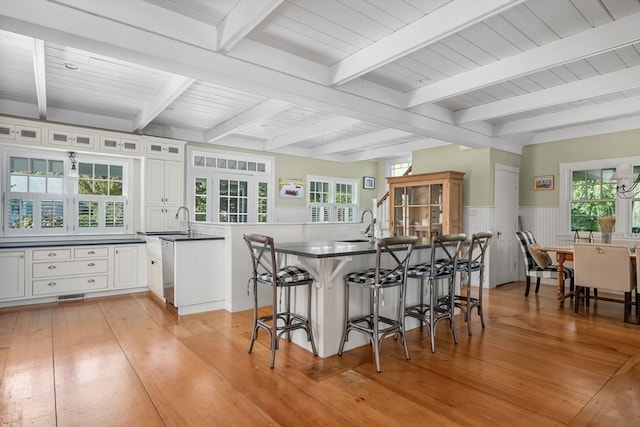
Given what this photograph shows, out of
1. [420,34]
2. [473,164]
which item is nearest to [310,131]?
[473,164]

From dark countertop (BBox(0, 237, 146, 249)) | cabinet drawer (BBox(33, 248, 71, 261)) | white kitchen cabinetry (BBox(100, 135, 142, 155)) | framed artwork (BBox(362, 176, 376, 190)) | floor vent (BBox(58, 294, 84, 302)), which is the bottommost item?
floor vent (BBox(58, 294, 84, 302))

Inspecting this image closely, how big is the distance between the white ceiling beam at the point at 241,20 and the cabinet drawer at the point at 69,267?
142 inches

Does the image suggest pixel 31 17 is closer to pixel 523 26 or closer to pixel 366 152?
pixel 523 26

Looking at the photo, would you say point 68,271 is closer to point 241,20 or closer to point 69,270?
point 69,270

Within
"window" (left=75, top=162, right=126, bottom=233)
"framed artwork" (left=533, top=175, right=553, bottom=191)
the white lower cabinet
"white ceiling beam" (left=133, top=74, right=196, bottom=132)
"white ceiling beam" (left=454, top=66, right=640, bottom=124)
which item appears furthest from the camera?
"framed artwork" (left=533, top=175, right=553, bottom=191)

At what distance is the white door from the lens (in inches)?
229

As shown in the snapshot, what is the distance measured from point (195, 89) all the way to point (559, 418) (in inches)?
173

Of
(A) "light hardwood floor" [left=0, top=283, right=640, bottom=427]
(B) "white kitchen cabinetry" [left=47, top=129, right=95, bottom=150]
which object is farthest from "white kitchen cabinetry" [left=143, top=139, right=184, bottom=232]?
(A) "light hardwood floor" [left=0, top=283, right=640, bottom=427]

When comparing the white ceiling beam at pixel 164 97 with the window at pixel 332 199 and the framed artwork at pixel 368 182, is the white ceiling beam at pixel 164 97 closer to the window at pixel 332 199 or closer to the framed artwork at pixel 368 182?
the window at pixel 332 199

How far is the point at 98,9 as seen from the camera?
7.27 feet

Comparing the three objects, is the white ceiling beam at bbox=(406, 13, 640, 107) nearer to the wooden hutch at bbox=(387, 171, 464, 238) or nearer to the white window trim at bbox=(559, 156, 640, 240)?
the wooden hutch at bbox=(387, 171, 464, 238)

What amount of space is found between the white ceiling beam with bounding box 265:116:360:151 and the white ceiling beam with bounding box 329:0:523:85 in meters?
1.66

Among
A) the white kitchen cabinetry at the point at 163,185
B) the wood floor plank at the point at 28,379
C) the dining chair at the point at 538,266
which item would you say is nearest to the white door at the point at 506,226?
the dining chair at the point at 538,266

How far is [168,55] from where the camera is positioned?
2.53 m
